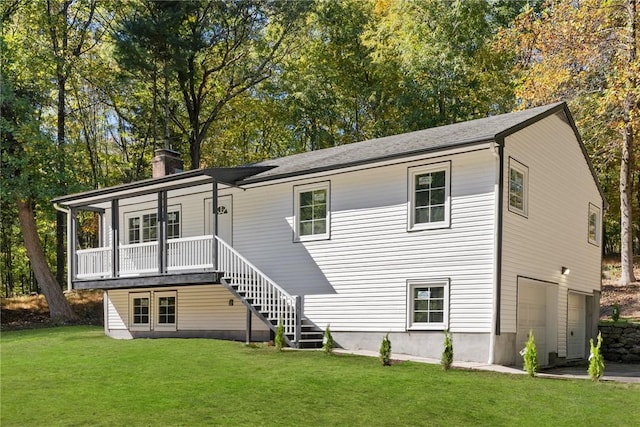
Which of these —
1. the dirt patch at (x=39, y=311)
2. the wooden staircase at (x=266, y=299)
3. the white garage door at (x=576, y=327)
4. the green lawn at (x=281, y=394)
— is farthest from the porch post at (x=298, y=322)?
the dirt patch at (x=39, y=311)

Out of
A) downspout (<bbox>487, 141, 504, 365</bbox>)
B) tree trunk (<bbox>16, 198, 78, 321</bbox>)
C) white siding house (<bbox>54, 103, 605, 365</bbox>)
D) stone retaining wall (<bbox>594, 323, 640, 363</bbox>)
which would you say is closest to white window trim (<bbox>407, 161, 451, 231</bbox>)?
white siding house (<bbox>54, 103, 605, 365</bbox>)

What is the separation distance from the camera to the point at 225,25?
3030 cm

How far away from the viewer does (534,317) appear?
1516 centimetres

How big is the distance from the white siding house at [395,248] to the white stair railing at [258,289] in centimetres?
5

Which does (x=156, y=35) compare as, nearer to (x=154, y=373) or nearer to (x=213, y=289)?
(x=213, y=289)

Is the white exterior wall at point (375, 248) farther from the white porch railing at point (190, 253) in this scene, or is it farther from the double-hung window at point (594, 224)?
the double-hung window at point (594, 224)

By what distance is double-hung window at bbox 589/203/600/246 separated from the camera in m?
18.9

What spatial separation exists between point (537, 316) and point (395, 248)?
410cm

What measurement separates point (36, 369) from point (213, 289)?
681 cm

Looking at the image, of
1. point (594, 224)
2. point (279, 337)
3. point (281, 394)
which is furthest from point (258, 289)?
point (594, 224)

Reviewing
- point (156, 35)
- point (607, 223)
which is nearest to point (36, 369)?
point (156, 35)

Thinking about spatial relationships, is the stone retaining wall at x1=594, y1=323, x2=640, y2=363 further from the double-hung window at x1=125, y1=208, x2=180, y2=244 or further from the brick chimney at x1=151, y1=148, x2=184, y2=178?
the brick chimney at x1=151, y1=148, x2=184, y2=178

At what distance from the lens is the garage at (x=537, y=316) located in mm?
14367

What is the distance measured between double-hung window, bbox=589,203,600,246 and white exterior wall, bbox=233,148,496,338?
23.9 ft
